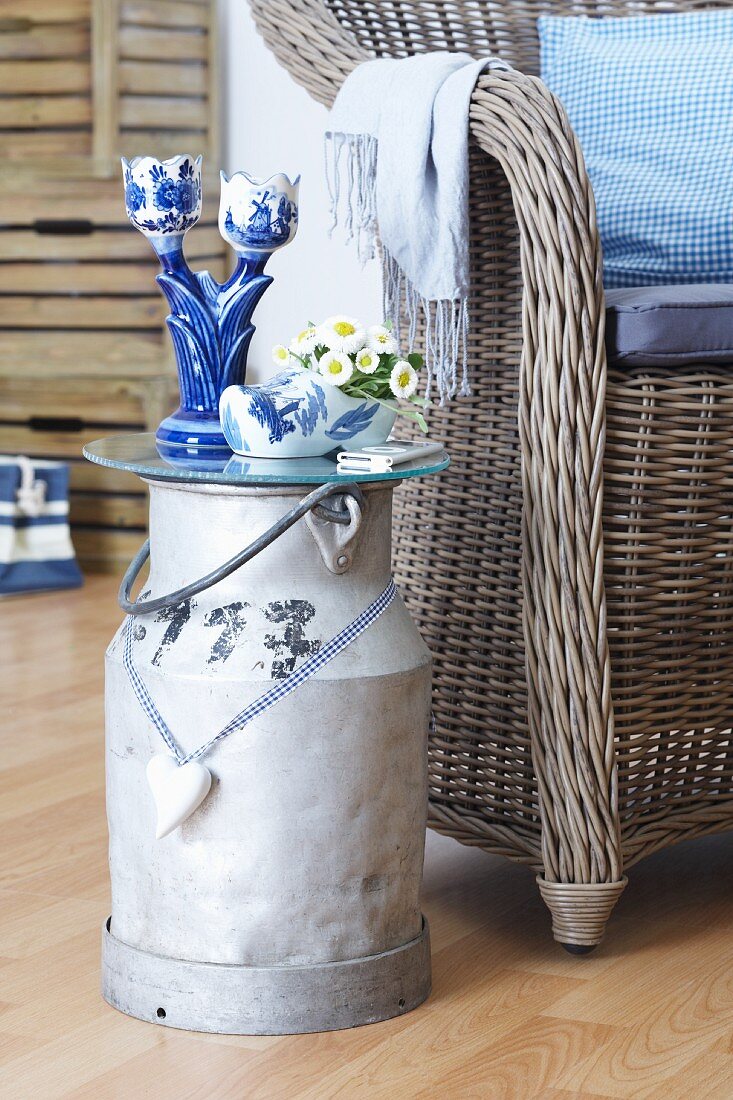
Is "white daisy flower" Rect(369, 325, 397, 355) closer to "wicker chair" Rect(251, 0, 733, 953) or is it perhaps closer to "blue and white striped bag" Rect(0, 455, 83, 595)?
"wicker chair" Rect(251, 0, 733, 953)

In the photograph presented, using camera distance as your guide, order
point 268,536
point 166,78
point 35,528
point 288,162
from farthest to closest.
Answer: point 288,162 < point 166,78 < point 35,528 < point 268,536

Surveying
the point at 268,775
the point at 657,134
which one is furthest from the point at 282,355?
the point at 657,134

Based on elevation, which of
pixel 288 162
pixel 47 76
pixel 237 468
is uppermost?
pixel 47 76

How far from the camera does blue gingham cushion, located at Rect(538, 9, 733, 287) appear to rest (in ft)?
5.46

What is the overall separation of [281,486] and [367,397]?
0.13 metres

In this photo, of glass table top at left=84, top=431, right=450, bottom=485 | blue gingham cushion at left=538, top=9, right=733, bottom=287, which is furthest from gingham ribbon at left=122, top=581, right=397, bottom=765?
blue gingham cushion at left=538, top=9, right=733, bottom=287

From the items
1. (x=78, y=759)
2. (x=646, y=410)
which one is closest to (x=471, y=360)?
(x=646, y=410)

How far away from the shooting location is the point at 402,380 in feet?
3.87

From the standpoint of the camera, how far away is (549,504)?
1244 mm

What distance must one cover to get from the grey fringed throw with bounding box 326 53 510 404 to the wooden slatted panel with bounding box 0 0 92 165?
1.74 meters

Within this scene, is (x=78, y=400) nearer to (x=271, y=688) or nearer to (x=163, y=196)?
(x=163, y=196)

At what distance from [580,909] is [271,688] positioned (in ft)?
1.21

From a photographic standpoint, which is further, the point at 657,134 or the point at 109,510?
the point at 109,510

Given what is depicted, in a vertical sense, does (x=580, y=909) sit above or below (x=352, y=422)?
below
